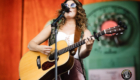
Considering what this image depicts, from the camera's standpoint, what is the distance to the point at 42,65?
1685mm

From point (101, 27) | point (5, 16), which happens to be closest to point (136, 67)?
point (101, 27)

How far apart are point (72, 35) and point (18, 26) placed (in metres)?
0.85

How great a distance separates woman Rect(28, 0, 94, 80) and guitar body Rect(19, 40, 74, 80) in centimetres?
9

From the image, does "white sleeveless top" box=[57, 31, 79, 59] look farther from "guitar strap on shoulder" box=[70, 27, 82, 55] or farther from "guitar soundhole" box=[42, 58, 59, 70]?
"guitar soundhole" box=[42, 58, 59, 70]

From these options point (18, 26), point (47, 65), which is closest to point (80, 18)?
point (47, 65)

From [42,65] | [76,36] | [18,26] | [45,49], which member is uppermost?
[18,26]

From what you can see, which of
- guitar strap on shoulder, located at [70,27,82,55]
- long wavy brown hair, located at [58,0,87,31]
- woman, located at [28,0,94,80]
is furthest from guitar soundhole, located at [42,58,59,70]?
long wavy brown hair, located at [58,0,87,31]

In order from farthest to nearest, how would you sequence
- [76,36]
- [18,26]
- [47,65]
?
[18,26]
[76,36]
[47,65]

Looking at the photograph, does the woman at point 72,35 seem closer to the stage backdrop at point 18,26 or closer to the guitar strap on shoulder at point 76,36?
the guitar strap on shoulder at point 76,36

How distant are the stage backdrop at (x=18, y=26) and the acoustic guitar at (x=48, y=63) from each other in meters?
0.41

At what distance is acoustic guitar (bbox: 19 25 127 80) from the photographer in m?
1.60

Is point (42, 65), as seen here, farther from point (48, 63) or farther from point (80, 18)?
point (80, 18)

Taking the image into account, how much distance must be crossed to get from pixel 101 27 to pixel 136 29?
416 mm

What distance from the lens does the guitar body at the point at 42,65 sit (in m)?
1.62
